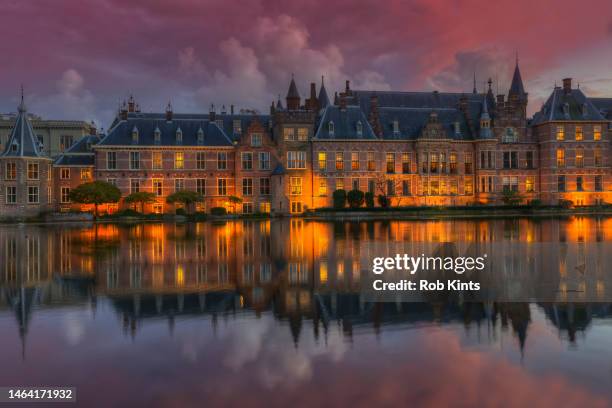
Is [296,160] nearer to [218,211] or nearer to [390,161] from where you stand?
[218,211]

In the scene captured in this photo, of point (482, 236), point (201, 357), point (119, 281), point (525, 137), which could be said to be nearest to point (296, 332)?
Result: point (201, 357)

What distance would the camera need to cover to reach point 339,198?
62.0m

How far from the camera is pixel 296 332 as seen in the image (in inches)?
447

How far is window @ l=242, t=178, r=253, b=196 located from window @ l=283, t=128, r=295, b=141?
683 cm

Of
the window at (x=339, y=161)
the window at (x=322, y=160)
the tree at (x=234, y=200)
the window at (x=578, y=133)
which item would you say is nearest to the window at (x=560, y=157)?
the window at (x=578, y=133)

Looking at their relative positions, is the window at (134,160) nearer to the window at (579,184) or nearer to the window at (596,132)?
the window at (579,184)

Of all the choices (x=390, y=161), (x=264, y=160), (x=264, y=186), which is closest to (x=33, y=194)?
(x=264, y=186)

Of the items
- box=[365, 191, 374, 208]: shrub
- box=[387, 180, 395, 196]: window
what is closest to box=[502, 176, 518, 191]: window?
box=[387, 180, 395, 196]: window

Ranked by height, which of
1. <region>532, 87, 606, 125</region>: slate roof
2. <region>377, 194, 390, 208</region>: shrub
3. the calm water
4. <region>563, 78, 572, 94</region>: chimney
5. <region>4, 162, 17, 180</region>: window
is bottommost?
the calm water

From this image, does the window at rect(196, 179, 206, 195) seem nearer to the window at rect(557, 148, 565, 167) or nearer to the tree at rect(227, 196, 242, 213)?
the tree at rect(227, 196, 242, 213)

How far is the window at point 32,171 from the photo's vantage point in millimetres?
59500

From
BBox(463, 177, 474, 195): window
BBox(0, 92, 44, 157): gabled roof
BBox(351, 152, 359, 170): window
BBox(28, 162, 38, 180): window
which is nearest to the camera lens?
BBox(0, 92, 44, 157): gabled roof

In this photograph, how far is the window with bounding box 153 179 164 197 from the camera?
2554 inches

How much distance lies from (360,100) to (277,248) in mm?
49168
